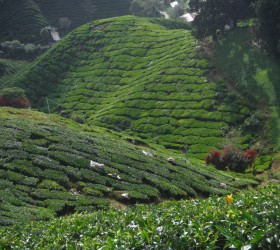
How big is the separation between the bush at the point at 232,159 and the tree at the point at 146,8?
94080mm

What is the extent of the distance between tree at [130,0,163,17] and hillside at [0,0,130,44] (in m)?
10.2

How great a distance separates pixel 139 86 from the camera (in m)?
72.3

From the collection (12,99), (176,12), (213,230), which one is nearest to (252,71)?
(12,99)

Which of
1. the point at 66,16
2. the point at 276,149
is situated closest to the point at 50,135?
the point at 276,149

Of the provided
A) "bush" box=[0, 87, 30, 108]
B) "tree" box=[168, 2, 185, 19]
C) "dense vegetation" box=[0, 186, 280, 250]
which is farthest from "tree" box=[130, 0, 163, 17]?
"dense vegetation" box=[0, 186, 280, 250]

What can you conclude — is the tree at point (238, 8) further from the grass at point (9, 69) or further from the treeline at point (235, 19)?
the grass at point (9, 69)

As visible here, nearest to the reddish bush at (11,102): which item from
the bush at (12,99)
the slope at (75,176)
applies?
the bush at (12,99)

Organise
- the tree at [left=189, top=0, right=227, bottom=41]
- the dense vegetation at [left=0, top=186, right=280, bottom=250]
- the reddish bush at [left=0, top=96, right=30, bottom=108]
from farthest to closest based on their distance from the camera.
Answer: the tree at [left=189, top=0, right=227, bottom=41] → the reddish bush at [left=0, top=96, right=30, bottom=108] → the dense vegetation at [left=0, top=186, right=280, bottom=250]

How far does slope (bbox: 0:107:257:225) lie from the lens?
93.4 feet

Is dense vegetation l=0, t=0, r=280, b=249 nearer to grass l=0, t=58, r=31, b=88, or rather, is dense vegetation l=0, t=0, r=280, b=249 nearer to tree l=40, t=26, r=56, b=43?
grass l=0, t=58, r=31, b=88

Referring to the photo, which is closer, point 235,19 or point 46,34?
point 235,19

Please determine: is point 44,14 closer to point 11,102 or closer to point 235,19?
point 11,102

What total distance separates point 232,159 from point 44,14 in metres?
117

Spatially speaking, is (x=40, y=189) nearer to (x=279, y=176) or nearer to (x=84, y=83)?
(x=279, y=176)
